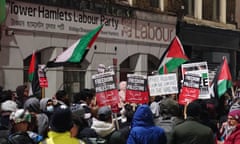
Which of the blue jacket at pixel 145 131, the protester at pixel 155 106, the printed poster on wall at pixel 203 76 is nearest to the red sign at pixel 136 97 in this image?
the protester at pixel 155 106

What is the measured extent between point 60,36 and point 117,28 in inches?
119

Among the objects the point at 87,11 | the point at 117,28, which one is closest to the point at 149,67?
the point at 117,28

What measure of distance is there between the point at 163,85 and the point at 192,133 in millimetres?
5091

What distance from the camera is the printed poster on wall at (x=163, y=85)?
39.2 feet

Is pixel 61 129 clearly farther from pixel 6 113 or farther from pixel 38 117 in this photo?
pixel 6 113

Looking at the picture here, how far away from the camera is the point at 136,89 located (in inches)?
430

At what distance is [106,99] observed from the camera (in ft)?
31.8

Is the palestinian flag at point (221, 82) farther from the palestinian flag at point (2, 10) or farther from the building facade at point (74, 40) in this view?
the palestinian flag at point (2, 10)

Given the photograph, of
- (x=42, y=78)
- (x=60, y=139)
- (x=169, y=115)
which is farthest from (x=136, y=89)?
(x=60, y=139)

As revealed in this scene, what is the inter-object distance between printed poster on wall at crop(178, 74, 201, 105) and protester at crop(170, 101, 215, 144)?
444cm

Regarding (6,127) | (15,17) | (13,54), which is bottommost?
(6,127)

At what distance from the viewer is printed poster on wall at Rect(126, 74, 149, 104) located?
10.9 meters

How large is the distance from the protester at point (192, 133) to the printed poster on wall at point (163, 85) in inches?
191

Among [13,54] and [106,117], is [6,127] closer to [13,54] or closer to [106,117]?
[106,117]
